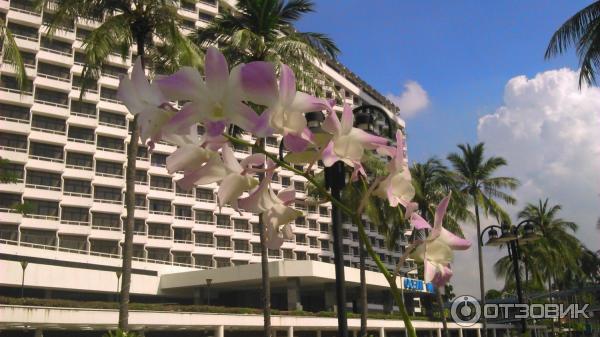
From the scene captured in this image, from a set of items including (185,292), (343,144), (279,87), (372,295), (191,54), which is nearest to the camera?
(279,87)

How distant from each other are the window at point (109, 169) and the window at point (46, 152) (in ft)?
10.6

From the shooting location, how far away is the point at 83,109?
156 ft

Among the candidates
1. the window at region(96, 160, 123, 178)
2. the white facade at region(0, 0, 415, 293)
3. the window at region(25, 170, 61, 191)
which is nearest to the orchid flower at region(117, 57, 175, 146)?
the white facade at region(0, 0, 415, 293)

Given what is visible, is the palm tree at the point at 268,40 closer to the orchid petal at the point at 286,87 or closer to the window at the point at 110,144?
the orchid petal at the point at 286,87

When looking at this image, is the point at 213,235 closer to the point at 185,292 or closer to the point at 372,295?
the point at 185,292

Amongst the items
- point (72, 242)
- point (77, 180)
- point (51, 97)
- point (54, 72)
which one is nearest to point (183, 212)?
point (77, 180)

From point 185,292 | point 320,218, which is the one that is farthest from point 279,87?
point 320,218

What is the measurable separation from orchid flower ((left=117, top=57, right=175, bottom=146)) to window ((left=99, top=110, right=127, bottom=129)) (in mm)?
49962

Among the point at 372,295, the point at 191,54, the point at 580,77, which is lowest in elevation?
the point at 372,295

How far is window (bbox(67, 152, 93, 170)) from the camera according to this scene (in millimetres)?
45719

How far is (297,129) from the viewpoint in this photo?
3.38ft

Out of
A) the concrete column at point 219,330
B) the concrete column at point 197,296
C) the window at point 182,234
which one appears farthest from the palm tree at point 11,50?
the window at point 182,234

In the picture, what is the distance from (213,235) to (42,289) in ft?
58.4

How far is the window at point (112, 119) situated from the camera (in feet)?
159
